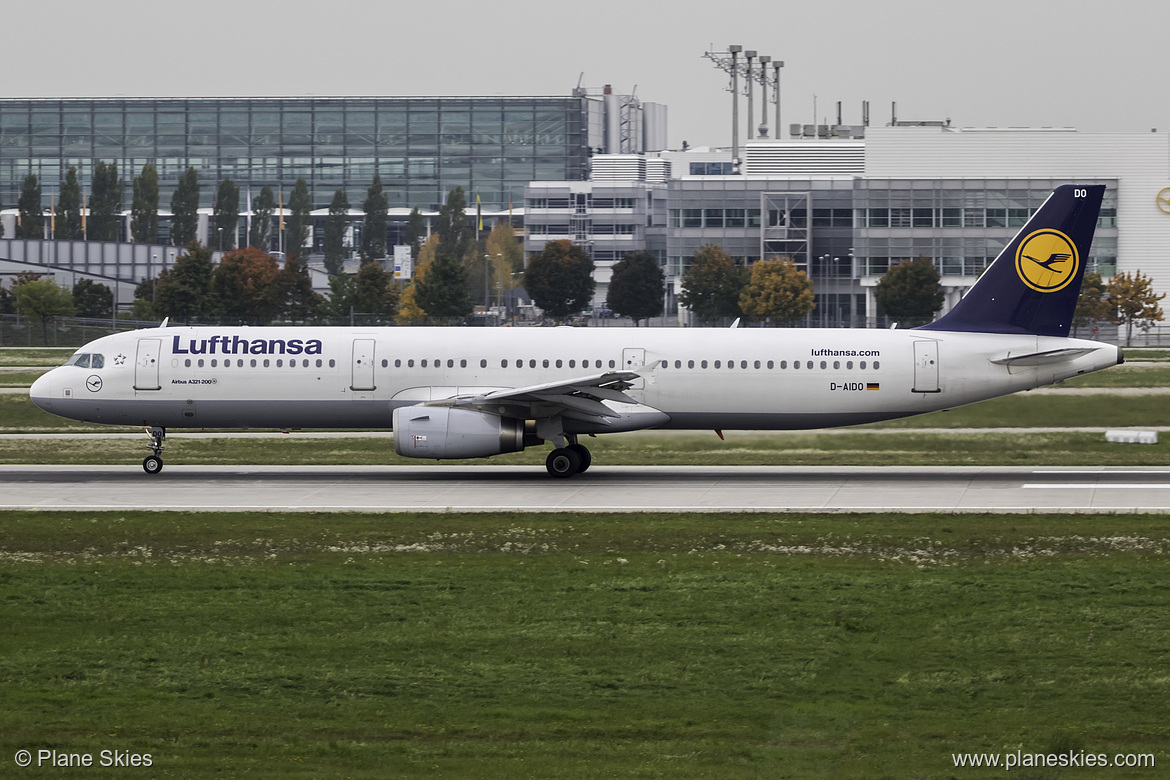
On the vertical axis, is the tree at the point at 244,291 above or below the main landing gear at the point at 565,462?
above

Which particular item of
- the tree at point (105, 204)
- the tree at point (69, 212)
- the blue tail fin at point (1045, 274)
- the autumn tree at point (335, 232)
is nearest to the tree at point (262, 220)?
the autumn tree at point (335, 232)

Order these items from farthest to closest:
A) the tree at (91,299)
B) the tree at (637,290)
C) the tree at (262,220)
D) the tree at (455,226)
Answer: the tree at (262,220)
the tree at (455,226)
the tree at (637,290)
the tree at (91,299)

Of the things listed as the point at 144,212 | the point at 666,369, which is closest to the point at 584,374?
the point at 666,369

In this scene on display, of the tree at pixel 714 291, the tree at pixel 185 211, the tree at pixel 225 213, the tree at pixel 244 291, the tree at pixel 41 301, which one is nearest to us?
the tree at pixel 41 301

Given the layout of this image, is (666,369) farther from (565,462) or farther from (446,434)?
(446,434)

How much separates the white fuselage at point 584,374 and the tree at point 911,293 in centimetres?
6995

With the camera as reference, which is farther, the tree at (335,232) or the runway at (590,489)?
the tree at (335,232)

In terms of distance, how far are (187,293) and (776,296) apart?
44198mm

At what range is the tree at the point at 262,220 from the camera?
195m

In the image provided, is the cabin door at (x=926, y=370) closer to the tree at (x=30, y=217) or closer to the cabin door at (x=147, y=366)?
the cabin door at (x=147, y=366)

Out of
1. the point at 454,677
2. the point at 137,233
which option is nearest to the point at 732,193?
the point at 137,233

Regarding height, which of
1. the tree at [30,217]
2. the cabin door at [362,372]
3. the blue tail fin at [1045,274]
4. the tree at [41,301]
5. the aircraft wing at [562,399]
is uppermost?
the tree at [30,217]

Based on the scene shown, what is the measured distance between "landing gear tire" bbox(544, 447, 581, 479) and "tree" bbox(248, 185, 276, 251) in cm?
16638

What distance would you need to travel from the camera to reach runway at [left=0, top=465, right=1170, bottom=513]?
29688 millimetres
